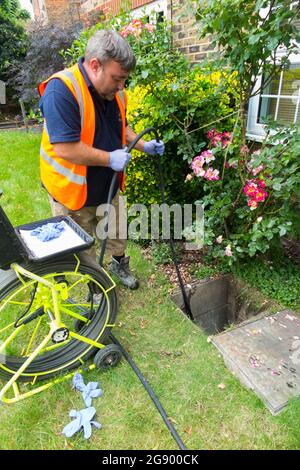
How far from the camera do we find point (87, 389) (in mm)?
2139

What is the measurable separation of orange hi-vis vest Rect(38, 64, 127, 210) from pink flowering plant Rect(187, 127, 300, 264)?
36.7 inches

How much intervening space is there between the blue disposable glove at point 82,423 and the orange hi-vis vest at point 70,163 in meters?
1.35

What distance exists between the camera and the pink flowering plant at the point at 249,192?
2412 mm

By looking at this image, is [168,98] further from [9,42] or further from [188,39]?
[9,42]

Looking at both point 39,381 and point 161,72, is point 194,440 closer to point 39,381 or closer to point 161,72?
point 39,381

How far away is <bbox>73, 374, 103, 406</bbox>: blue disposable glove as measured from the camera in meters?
2.10

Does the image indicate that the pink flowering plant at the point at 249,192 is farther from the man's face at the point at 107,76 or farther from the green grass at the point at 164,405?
the man's face at the point at 107,76

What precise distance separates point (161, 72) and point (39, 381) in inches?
104

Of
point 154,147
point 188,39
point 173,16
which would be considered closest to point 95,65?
point 154,147

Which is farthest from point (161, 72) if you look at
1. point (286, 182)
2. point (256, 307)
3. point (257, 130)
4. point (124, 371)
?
point (124, 371)

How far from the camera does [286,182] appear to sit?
2.35m

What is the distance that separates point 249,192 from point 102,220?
122 cm

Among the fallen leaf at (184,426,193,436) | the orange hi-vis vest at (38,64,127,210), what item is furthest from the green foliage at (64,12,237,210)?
the fallen leaf at (184,426,193,436)

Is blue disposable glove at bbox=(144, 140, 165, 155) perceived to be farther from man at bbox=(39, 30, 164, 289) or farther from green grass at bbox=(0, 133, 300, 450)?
green grass at bbox=(0, 133, 300, 450)
